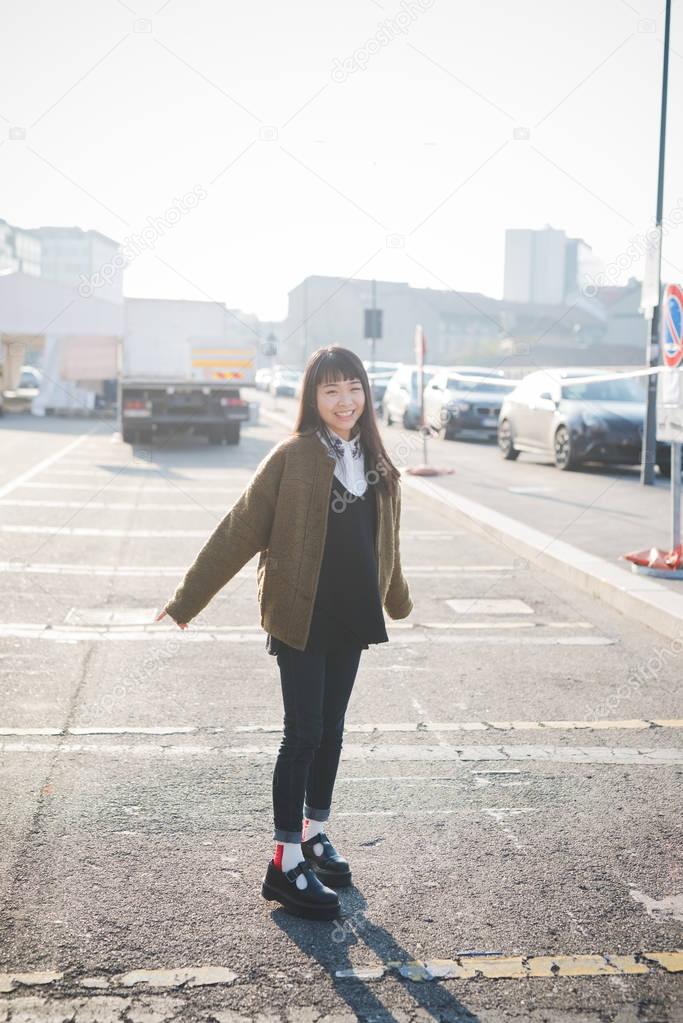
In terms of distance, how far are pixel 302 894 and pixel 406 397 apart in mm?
28285

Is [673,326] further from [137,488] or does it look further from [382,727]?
[137,488]

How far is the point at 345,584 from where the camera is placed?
3.83 meters

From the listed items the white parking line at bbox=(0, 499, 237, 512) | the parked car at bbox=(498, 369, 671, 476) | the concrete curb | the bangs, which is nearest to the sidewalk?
the concrete curb

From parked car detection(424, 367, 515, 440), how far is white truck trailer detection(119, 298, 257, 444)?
466cm

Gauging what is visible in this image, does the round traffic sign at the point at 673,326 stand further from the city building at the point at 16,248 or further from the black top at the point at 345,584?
the city building at the point at 16,248

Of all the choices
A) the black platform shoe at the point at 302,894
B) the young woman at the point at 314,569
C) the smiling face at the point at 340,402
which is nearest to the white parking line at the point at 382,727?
the young woman at the point at 314,569

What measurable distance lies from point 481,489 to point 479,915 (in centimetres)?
1287

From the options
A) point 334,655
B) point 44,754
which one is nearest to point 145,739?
point 44,754

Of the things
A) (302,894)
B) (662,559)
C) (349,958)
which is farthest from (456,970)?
(662,559)

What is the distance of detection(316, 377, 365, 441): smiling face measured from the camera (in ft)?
12.7

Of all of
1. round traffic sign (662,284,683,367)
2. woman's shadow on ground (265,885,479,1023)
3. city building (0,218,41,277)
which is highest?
city building (0,218,41,277)

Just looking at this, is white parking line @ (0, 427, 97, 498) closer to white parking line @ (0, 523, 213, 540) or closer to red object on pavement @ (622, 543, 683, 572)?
white parking line @ (0, 523, 213, 540)

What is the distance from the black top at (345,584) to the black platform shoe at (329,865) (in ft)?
2.16

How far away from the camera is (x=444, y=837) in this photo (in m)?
4.29
